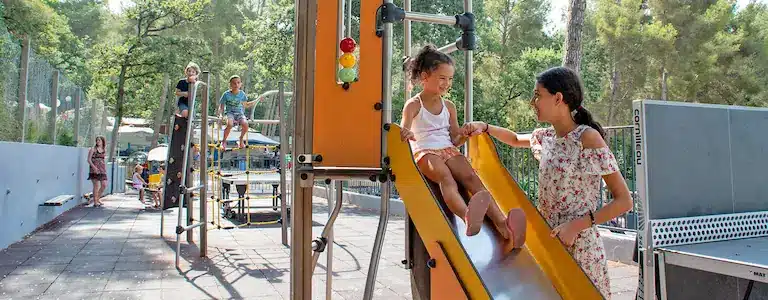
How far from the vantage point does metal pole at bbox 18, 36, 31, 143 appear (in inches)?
328

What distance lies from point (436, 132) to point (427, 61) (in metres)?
0.39

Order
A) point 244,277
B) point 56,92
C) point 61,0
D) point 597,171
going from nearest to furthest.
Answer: point 597,171 < point 244,277 < point 56,92 < point 61,0

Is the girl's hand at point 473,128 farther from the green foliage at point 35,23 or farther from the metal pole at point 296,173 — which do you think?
the green foliage at point 35,23

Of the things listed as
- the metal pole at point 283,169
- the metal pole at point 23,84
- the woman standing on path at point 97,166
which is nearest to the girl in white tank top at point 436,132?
the metal pole at point 283,169

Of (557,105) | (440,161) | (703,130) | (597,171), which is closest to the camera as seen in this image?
(597,171)

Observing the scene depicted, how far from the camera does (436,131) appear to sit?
2955 mm

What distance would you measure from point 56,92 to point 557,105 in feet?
36.1

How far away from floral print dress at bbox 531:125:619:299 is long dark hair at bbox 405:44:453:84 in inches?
28.9

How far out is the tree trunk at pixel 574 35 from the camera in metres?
9.13

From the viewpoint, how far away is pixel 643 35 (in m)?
22.8

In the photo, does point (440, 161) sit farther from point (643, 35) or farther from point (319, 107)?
point (643, 35)

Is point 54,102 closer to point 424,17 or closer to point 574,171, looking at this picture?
point 424,17

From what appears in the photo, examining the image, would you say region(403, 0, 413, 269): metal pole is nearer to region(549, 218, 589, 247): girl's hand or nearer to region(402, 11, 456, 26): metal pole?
region(402, 11, 456, 26): metal pole

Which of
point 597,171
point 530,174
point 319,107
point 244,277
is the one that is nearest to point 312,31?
point 319,107
